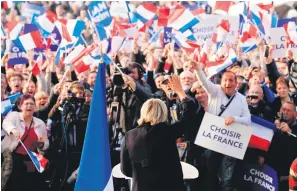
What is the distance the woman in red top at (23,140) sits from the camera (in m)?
10.9

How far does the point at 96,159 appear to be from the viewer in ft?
27.4

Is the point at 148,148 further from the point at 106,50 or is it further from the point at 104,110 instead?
the point at 106,50

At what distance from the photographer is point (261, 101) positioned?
39.7ft

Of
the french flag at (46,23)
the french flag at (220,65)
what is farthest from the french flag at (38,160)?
the french flag at (46,23)

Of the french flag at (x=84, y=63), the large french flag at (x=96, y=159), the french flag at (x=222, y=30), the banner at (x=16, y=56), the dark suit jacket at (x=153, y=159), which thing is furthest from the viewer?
the banner at (x=16, y=56)

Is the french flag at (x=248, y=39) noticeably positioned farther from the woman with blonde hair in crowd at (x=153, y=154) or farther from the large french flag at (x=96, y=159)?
the large french flag at (x=96, y=159)

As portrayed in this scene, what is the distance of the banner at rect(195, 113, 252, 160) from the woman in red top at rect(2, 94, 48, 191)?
1.92 meters

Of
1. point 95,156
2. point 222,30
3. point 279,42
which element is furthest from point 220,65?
point 95,156

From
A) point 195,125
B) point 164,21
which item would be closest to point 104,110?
point 195,125

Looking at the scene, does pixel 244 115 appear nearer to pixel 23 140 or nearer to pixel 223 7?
pixel 23 140

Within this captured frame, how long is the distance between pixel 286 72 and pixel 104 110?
7.02 m

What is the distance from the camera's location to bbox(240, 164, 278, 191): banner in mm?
11078

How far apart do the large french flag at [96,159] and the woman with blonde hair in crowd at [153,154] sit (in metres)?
0.23

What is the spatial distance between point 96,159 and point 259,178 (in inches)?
131
